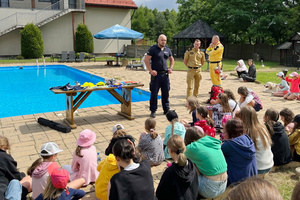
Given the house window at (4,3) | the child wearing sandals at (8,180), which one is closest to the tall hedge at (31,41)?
the house window at (4,3)

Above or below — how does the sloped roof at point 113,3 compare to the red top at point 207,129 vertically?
above

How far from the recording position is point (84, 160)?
12.1 ft

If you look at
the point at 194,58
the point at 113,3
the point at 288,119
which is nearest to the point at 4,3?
the point at 113,3

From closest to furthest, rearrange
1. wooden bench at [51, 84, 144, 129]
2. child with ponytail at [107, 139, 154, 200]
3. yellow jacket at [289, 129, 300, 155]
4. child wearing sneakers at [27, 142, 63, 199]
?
1. child with ponytail at [107, 139, 154, 200]
2. child wearing sneakers at [27, 142, 63, 199]
3. yellow jacket at [289, 129, 300, 155]
4. wooden bench at [51, 84, 144, 129]

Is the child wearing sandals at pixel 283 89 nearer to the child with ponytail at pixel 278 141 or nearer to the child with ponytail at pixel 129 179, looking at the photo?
the child with ponytail at pixel 278 141

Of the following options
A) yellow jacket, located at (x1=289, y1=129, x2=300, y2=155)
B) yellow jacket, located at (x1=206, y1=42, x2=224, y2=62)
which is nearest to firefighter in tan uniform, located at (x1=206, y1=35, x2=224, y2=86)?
yellow jacket, located at (x1=206, y1=42, x2=224, y2=62)

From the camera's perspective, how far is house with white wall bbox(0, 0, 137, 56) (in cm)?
2556

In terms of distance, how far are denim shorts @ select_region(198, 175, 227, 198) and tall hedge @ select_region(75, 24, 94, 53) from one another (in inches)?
1007

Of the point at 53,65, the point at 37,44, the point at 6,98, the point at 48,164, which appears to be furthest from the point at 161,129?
the point at 37,44

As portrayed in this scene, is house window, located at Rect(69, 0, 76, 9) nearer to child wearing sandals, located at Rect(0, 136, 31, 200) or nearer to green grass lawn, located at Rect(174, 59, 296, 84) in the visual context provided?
green grass lawn, located at Rect(174, 59, 296, 84)

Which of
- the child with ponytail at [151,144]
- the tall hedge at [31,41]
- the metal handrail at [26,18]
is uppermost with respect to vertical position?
the metal handrail at [26,18]

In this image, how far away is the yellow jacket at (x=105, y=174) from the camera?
3.19 m

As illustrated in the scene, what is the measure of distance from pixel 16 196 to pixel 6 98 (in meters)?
9.48

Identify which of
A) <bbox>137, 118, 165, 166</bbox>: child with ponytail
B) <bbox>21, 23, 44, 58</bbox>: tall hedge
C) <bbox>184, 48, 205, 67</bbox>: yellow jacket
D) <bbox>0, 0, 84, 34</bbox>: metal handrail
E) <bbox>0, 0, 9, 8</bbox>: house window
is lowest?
<bbox>137, 118, 165, 166</bbox>: child with ponytail
